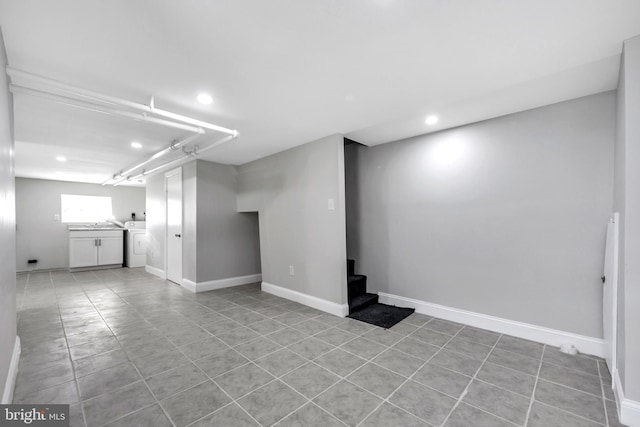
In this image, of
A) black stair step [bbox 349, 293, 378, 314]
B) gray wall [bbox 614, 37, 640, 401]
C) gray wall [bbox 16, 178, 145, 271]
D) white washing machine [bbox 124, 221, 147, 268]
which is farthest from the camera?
white washing machine [bbox 124, 221, 147, 268]

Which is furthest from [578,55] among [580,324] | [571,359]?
[571,359]

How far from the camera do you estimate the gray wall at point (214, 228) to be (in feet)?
15.5

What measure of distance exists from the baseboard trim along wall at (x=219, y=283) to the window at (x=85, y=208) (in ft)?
15.7

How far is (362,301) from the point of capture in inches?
145

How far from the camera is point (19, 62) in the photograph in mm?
1885

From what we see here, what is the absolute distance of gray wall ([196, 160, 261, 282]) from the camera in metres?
4.76

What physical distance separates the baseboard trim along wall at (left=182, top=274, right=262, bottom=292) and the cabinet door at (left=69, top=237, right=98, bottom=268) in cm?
362

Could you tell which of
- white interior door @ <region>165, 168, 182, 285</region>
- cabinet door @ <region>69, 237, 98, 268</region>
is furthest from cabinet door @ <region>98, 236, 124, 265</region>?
white interior door @ <region>165, 168, 182, 285</region>

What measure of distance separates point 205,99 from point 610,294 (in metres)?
3.65

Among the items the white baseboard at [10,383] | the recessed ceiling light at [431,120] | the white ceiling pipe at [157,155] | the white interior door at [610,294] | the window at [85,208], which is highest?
the recessed ceiling light at [431,120]

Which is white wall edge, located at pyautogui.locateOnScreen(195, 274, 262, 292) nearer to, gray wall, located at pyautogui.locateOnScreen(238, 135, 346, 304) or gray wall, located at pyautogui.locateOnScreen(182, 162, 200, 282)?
gray wall, located at pyautogui.locateOnScreen(182, 162, 200, 282)

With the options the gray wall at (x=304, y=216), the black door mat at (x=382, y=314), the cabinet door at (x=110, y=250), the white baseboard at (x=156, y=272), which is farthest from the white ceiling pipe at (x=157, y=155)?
the black door mat at (x=382, y=314)

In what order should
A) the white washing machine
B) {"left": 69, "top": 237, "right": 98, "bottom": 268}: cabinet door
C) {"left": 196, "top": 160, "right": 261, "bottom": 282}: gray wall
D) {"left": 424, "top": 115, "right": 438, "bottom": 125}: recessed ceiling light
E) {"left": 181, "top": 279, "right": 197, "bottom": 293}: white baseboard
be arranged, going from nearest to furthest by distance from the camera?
{"left": 424, "top": 115, "right": 438, "bottom": 125}: recessed ceiling light
{"left": 181, "top": 279, "right": 197, "bottom": 293}: white baseboard
{"left": 196, "top": 160, "right": 261, "bottom": 282}: gray wall
{"left": 69, "top": 237, "right": 98, "bottom": 268}: cabinet door
the white washing machine

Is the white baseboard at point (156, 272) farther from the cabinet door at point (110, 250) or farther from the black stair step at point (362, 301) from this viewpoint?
the black stair step at point (362, 301)
